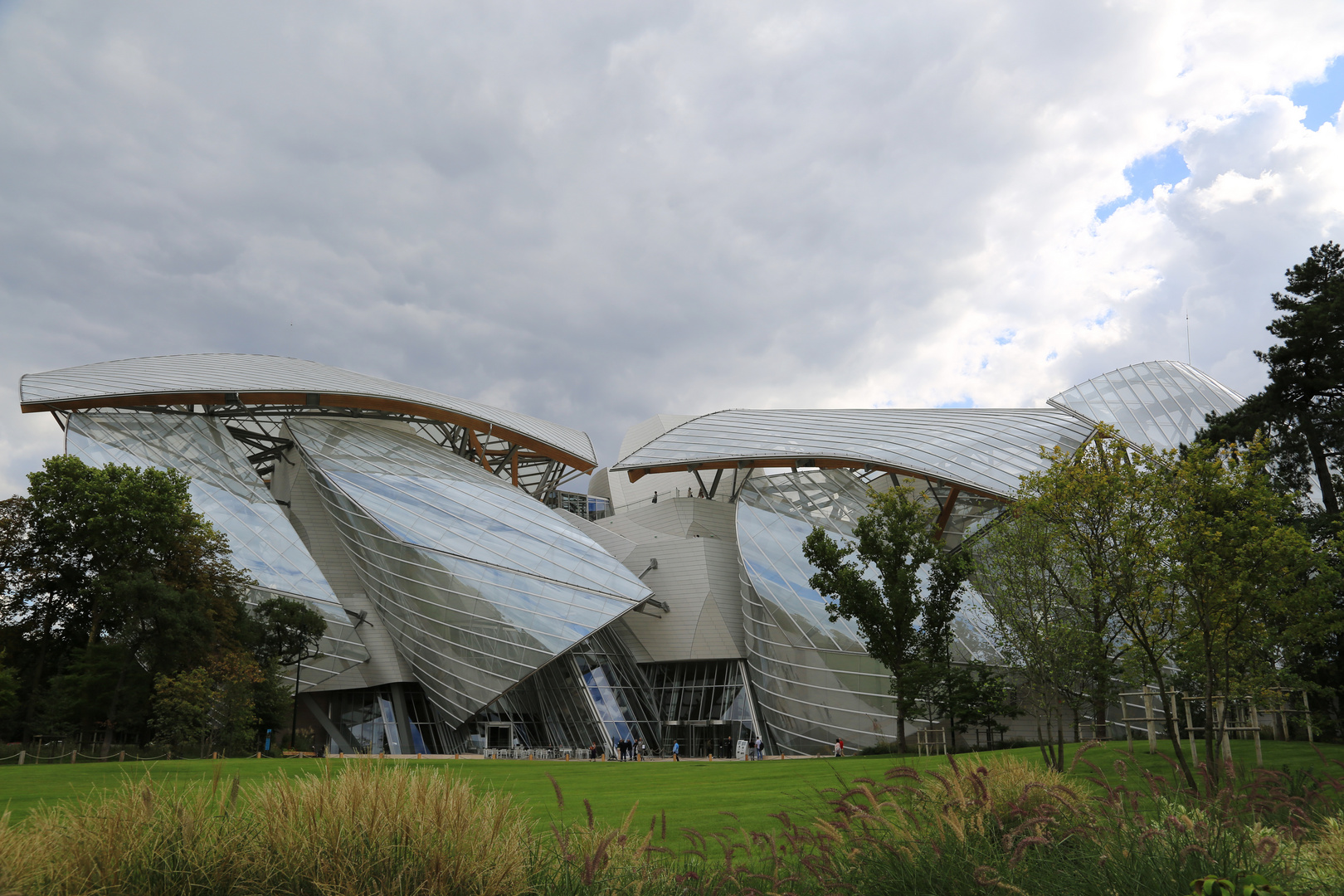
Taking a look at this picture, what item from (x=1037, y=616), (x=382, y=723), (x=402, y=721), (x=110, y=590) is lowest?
(x=382, y=723)

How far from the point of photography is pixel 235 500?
4562 cm

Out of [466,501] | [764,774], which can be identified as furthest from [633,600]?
[764,774]

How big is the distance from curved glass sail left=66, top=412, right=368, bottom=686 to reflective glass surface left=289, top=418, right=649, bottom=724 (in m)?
2.63

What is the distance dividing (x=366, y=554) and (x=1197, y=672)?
121 feet

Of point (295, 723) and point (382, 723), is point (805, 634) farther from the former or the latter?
point (295, 723)

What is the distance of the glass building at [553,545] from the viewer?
1636 inches

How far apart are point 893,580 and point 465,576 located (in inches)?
878

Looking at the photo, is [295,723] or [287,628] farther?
[295,723]

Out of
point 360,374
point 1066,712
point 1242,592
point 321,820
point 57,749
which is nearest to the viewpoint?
point 321,820

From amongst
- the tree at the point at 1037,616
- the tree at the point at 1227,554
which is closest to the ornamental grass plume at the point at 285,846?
the tree at the point at 1227,554

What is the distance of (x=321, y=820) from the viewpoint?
566cm

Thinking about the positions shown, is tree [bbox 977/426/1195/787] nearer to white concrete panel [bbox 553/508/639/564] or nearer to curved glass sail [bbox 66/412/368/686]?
white concrete panel [bbox 553/508/639/564]

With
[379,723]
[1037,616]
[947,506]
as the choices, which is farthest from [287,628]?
[947,506]

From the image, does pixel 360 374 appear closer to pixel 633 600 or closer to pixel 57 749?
pixel 633 600
